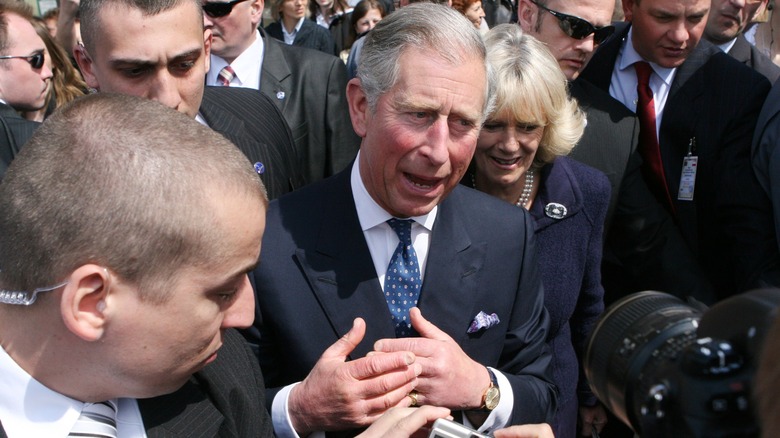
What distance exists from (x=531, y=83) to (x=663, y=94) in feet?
3.22

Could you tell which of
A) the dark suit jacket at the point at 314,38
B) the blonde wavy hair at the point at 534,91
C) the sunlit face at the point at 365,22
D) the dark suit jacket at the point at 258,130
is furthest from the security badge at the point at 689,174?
the dark suit jacket at the point at 314,38

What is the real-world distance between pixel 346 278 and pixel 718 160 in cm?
185

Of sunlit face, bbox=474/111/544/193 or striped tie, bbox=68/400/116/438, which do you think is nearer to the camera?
striped tie, bbox=68/400/116/438

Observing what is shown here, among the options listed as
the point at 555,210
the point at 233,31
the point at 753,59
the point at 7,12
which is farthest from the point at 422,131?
the point at 7,12

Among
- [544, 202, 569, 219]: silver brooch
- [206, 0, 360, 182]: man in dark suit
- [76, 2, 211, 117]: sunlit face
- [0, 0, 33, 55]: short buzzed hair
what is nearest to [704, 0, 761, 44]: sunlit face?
[206, 0, 360, 182]: man in dark suit

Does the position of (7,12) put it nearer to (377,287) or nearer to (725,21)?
(377,287)

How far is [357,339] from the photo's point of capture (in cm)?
207

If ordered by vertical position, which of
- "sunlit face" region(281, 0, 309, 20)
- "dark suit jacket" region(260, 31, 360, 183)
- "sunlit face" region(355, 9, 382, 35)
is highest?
"dark suit jacket" region(260, 31, 360, 183)

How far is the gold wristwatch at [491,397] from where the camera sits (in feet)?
7.32

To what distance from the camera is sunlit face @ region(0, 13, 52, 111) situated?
12.8ft

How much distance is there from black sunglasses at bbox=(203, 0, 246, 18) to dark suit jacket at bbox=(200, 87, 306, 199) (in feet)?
2.35

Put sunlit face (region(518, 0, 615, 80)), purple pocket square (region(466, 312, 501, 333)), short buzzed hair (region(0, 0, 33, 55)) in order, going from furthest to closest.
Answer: short buzzed hair (region(0, 0, 33, 55))
sunlit face (region(518, 0, 615, 80))
purple pocket square (region(466, 312, 501, 333))

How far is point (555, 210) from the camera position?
300 cm

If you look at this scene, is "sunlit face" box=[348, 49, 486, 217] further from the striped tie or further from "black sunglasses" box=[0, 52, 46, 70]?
"black sunglasses" box=[0, 52, 46, 70]
